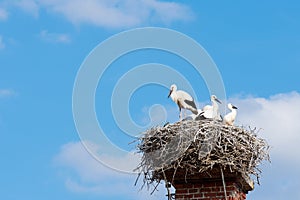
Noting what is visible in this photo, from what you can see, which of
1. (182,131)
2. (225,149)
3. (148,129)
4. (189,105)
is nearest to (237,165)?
(225,149)

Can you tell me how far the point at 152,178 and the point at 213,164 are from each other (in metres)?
0.77

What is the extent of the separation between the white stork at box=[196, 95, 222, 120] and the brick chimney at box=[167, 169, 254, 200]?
2.67 feet

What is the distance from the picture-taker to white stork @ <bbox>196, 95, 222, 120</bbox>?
19.6 feet

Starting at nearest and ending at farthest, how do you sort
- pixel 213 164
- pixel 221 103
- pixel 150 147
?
pixel 213 164
pixel 150 147
pixel 221 103

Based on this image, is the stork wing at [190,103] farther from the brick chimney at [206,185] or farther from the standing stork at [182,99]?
the brick chimney at [206,185]

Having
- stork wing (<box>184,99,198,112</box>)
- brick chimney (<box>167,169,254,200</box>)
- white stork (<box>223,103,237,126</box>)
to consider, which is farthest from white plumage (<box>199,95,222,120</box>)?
brick chimney (<box>167,169,254,200</box>)

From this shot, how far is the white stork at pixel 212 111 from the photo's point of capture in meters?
5.99

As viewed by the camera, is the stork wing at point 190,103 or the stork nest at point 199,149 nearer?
the stork nest at point 199,149

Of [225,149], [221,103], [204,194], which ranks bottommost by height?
[204,194]

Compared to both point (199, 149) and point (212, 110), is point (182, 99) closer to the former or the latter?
point (212, 110)

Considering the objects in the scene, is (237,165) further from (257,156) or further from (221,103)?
(221,103)

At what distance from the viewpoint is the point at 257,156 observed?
5691 millimetres

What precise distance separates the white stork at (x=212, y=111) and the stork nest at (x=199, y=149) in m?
0.28

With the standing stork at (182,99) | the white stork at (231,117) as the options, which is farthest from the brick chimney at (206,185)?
the standing stork at (182,99)
